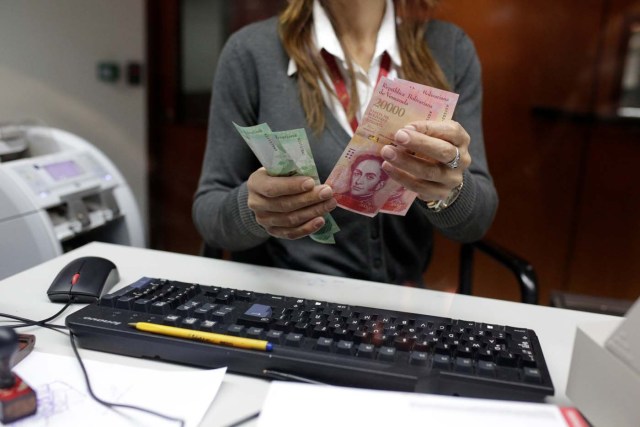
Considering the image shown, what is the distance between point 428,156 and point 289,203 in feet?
0.67

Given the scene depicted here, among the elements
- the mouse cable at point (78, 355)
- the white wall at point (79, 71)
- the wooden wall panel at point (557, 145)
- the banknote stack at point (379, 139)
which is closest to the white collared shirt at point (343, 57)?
the banknote stack at point (379, 139)

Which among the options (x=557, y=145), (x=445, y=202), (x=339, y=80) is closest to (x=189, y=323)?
(x=445, y=202)

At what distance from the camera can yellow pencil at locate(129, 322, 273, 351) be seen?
59 cm

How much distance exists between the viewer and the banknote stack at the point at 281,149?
2.26ft

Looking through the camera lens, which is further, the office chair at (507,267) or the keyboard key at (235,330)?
the office chair at (507,267)

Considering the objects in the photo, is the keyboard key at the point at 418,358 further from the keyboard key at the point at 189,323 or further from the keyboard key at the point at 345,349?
the keyboard key at the point at 189,323

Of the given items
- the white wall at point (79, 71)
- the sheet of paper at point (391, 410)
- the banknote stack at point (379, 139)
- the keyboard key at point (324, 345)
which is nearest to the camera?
the sheet of paper at point (391, 410)

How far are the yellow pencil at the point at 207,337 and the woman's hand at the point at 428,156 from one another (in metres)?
0.30

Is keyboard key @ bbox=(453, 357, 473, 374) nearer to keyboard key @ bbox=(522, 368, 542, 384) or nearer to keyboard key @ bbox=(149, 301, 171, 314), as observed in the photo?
keyboard key @ bbox=(522, 368, 542, 384)

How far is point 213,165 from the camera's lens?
41.9 inches

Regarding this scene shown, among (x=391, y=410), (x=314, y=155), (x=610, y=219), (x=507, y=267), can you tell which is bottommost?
(x=610, y=219)

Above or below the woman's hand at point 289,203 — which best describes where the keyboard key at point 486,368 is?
below

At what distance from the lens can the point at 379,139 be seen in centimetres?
73

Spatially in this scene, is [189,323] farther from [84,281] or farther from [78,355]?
[84,281]
